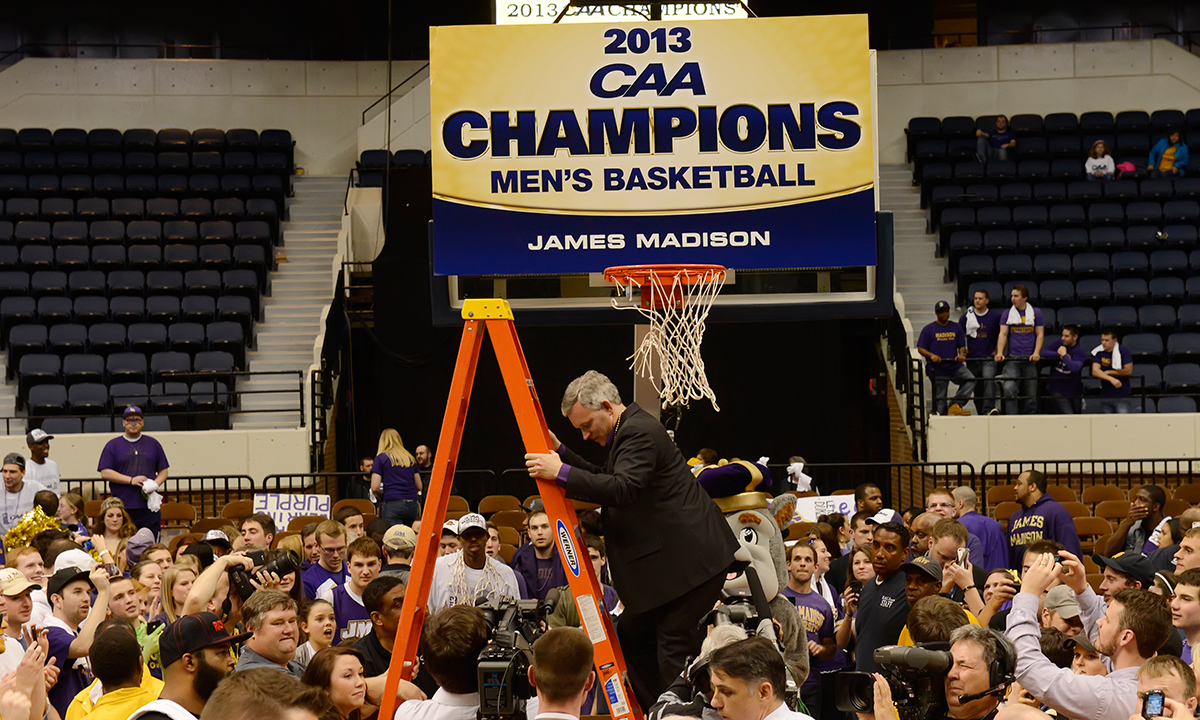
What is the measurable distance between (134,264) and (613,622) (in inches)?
545

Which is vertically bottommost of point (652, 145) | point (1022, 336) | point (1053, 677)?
point (1053, 677)

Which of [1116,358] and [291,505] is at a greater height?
[1116,358]

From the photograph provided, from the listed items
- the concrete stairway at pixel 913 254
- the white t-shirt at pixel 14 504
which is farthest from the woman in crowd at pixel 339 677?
the concrete stairway at pixel 913 254

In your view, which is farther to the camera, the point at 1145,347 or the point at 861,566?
the point at 1145,347

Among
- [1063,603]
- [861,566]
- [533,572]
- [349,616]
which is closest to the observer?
[1063,603]

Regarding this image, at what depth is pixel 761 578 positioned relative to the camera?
6.16 m

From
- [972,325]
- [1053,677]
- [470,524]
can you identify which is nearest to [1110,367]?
[972,325]

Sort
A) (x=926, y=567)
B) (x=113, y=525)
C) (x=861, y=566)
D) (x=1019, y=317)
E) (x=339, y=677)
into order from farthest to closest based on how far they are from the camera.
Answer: (x=1019, y=317) → (x=113, y=525) → (x=861, y=566) → (x=926, y=567) → (x=339, y=677)

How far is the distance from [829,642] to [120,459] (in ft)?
28.0

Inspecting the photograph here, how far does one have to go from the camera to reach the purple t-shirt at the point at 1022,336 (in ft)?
51.8

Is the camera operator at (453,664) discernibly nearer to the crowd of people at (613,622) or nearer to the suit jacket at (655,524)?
the crowd of people at (613,622)

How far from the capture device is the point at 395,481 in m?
12.9

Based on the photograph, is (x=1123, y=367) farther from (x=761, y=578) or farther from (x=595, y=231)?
(x=761, y=578)

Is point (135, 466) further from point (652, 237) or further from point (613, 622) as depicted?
point (613, 622)
